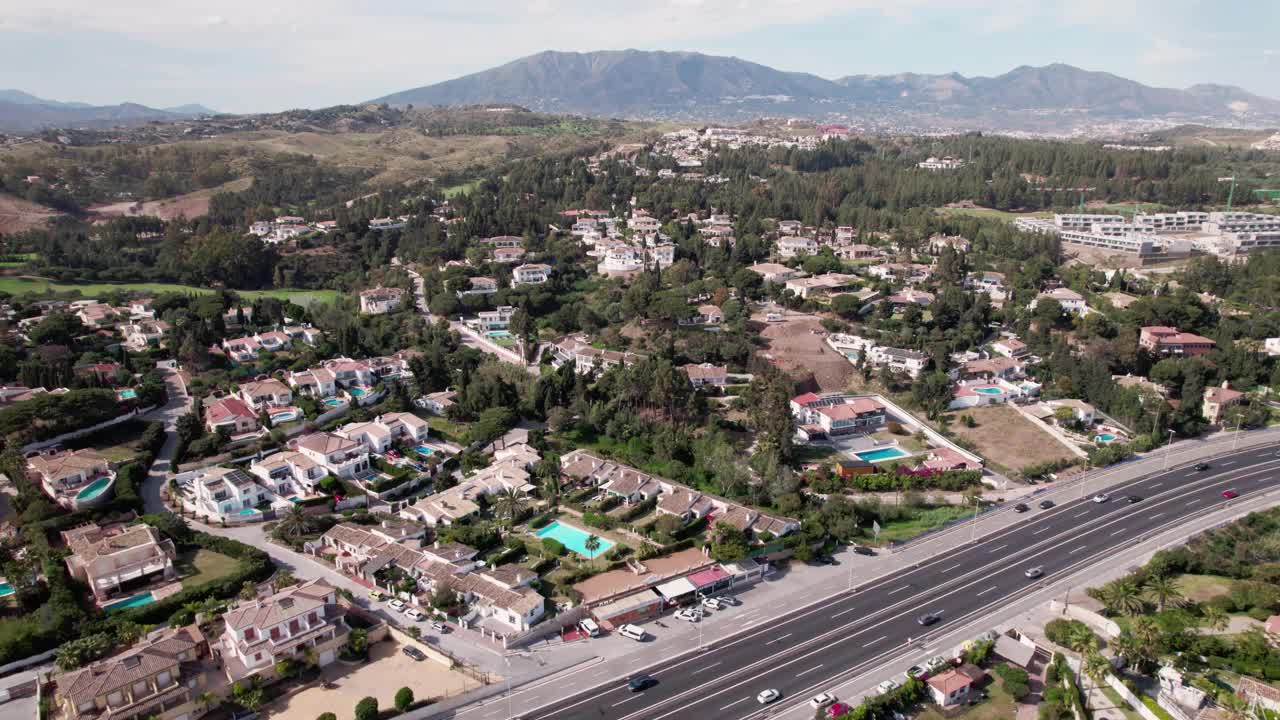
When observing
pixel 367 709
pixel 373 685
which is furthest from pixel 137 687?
pixel 367 709

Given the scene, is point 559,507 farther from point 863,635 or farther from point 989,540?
point 989,540

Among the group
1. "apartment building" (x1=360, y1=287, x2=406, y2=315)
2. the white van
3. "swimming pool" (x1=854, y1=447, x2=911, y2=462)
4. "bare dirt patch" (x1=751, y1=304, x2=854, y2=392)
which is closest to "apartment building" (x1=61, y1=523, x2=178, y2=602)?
the white van

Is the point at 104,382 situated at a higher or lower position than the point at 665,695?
higher

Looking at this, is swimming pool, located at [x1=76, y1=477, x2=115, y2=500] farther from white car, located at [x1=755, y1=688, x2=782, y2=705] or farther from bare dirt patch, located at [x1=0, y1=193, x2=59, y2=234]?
bare dirt patch, located at [x1=0, y1=193, x2=59, y2=234]

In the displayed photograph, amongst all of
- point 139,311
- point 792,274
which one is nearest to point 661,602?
point 792,274

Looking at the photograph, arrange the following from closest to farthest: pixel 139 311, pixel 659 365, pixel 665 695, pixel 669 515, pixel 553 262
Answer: pixel 665 695 → pixel 669 515 → pixel 659 365 → pixel 139 311 → pixel 553 262

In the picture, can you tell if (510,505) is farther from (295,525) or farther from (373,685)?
(373,685)

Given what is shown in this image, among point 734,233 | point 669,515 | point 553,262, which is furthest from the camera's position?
point 734,233
